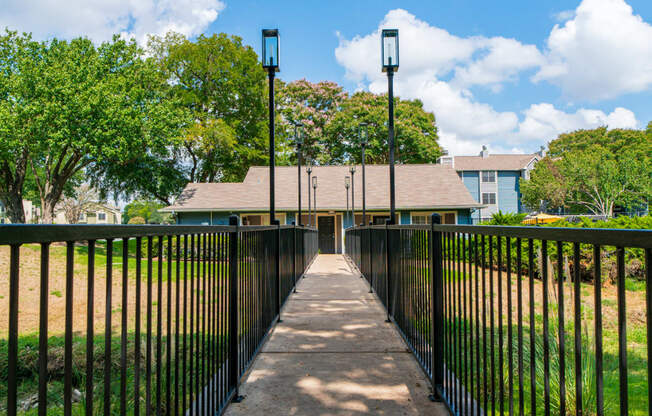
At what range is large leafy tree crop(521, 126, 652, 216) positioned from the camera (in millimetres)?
36344

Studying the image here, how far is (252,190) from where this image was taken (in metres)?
24.5

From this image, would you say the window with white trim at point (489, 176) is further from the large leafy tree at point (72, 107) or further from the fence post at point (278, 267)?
the fence post at point (278, 267)

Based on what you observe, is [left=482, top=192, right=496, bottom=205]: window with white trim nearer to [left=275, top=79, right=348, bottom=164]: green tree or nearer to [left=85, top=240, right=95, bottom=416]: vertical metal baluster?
[left=275, top=79, right=348, bottom=164]: green tree

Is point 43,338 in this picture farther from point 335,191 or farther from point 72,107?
point 335,191

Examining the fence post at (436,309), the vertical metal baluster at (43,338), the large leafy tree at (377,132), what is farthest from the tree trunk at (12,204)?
the vertical metal baluster at (43,338)

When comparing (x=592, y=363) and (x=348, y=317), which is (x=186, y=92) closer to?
(x=348, y=317)

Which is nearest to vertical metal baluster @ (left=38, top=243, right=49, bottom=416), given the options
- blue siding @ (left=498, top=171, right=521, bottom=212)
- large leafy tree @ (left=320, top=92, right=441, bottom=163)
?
large leafy tree @ (left=320, top=92, right=441, bottom=163)

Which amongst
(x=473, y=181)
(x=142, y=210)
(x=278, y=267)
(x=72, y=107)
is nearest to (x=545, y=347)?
(x=278, y=267)

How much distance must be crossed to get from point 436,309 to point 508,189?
1703 inches

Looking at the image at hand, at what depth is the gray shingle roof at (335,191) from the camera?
22766mm

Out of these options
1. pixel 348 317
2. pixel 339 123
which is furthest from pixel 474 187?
pixel 348 317

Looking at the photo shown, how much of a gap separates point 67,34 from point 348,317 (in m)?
25.3

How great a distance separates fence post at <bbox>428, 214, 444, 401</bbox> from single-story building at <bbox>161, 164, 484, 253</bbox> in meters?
19.2

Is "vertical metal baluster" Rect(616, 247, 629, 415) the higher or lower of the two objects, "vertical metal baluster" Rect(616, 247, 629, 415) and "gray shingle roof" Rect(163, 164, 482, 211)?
the lower
